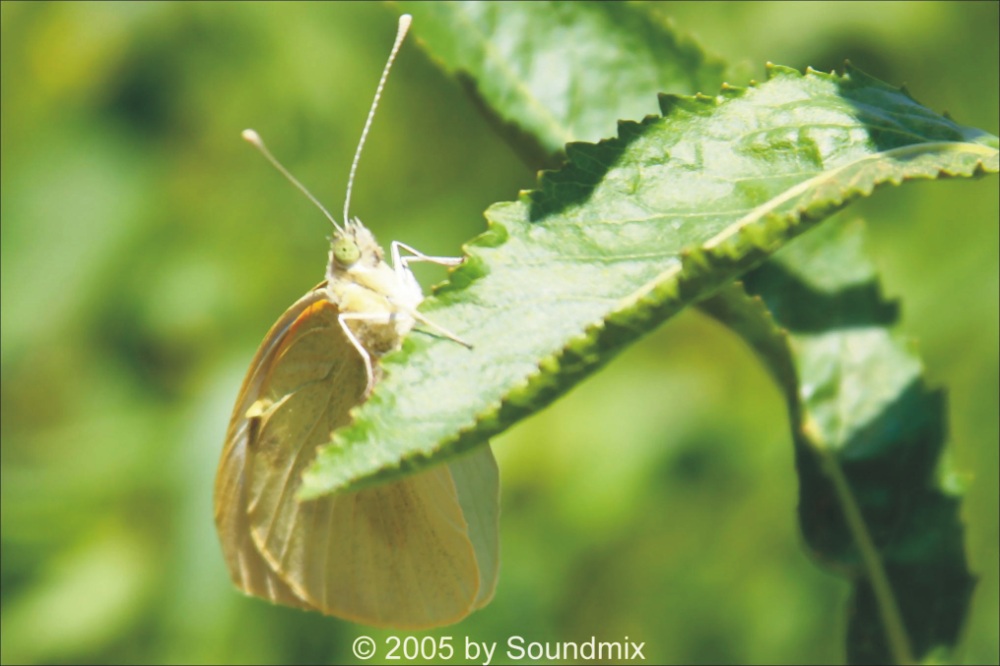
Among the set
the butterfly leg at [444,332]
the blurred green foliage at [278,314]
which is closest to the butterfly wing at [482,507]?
the butterfly leg at [444,332]

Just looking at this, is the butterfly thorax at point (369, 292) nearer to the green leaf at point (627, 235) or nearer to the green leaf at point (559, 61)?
the green leaf at point (559, 61)

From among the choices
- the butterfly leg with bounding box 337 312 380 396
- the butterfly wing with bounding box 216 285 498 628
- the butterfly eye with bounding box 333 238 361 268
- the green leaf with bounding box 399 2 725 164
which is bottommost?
the butterfly wing with bounding box 216 285 498 628

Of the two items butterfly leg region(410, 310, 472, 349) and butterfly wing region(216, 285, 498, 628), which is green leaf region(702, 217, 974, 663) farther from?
butterfly leg region(410, 310, 472, 349)

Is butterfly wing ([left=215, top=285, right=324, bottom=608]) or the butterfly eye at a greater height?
the butterfly eye

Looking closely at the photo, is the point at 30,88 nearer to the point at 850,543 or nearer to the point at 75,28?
the point at 75,28

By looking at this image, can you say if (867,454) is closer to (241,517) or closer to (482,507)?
(482,507)

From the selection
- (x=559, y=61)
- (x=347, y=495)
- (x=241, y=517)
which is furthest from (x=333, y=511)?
(x=559, y=61)

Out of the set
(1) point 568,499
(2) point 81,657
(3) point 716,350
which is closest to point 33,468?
(2) point 81,657

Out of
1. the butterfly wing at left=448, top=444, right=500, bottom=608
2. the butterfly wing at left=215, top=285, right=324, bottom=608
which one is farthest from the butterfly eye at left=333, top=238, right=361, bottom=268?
the butterfly wing at left=448, top=444, right=500, bottom=608
